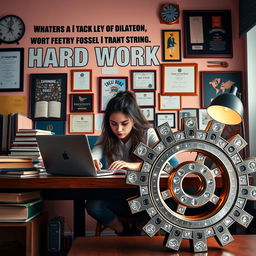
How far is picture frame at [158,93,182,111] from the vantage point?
11.5 ft

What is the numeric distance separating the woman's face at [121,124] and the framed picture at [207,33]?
158 centimetres

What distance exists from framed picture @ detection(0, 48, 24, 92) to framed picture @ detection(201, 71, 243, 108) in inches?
74.3

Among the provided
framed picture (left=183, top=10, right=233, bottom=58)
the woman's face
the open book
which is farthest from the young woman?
framed picture (left=183, top=10, right=233, bottom=58)

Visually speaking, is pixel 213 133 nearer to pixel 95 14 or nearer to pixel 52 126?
pixel 52 126

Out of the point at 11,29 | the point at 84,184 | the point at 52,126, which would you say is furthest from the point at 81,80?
the point at 84,184

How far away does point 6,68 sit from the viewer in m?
3.57

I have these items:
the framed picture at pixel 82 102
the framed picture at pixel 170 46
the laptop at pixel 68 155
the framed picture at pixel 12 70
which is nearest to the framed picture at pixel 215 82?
the framed picture at pixel 170 46

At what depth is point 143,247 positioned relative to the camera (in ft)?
2.89

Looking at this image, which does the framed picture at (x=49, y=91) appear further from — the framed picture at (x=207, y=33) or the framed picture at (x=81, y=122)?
the framed picture at (x=207, y=33)

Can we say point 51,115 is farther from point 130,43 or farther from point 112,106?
point 112,106

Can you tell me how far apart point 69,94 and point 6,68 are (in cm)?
72

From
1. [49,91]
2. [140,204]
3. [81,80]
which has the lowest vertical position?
[140,204]

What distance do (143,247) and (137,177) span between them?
7.6 inches

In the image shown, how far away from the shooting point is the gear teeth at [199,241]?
2.71 ft
